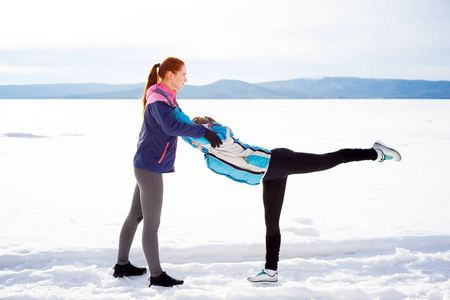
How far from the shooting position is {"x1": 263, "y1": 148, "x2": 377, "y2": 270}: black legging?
2846 millimetres

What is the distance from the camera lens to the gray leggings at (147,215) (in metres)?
2.71

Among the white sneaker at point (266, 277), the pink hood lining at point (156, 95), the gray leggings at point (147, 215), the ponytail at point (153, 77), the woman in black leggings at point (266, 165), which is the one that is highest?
the ponytail at point (153, 77)

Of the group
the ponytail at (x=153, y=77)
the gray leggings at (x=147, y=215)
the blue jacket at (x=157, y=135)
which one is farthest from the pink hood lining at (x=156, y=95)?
the gray leggings at (x=147, y=215)

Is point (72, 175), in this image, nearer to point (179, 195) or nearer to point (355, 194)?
point (179, 195)

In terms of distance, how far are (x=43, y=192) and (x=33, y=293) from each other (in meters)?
3.46

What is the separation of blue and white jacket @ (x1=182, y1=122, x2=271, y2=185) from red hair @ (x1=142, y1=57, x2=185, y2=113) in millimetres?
460

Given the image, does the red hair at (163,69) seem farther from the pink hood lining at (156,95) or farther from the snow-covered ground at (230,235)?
the snow-covered ground at (230,235)

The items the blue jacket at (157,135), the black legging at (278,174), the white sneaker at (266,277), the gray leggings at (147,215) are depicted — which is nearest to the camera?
the blue jacket at (157,135)

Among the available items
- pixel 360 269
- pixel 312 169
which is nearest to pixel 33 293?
pixel 312 169

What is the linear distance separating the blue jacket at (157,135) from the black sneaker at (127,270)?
2.87 feet

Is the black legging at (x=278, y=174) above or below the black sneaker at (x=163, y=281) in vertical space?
above

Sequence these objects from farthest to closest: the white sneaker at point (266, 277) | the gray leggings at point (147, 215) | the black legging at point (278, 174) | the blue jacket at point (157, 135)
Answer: the white sneaker at point (266, 277), the black legging at point (278, 174), the gray leggings at point (147, 215), the blue jacket at point (157, 135)

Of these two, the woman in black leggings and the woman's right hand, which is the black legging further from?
the woman's right hand

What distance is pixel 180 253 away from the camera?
354 centimetres
